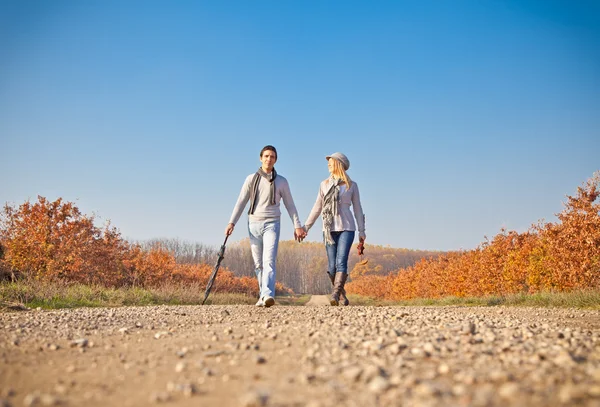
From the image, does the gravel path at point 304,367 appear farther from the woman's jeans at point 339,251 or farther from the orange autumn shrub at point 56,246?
the orange autumn shrub at point 56,246

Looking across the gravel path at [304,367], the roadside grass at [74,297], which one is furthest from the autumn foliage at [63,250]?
the gravel path at [304,367]

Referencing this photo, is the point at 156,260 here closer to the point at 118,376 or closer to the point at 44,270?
the point at 44,270

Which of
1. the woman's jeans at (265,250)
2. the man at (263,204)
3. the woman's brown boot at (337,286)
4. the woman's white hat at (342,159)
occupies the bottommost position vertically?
the woman's brown boot at (337,286)

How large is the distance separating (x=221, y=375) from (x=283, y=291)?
39.6m

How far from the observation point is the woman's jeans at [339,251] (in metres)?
8.79

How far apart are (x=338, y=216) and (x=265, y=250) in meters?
1.79

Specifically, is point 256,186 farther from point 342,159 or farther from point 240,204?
point 342,159

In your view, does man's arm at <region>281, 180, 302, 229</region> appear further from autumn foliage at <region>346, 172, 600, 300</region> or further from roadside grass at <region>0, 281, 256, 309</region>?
autumn foliage at <region>346, 172, 600, 300</region>

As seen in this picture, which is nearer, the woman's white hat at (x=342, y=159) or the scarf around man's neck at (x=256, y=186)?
the scarf around man's neck at (x=256, y=186)

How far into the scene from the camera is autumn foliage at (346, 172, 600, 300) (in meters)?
12.3

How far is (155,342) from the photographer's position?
4031 mm

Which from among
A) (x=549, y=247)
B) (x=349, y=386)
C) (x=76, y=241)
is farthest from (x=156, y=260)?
(x=349, y=386)

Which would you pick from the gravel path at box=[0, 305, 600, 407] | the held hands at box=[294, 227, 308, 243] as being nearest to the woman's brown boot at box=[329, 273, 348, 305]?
the held hands at box=[294, 227, 308, 243]

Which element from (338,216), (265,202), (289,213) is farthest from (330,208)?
(265,202)
